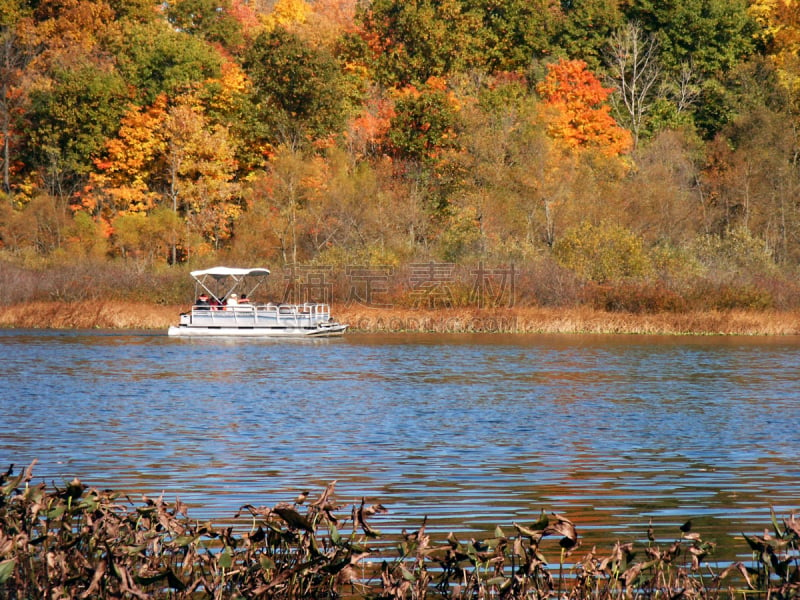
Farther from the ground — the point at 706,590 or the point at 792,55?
the point at 792,55

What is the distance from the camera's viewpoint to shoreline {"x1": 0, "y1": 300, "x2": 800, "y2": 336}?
2355 inches

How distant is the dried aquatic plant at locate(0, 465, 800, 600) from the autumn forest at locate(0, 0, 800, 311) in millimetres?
56461

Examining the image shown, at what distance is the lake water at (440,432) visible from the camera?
651 inches

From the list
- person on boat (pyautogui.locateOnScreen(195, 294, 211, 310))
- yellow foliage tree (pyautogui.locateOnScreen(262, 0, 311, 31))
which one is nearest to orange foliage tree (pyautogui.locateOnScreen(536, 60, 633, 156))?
yellow foliage tree (pyautogui.locateOnScreen(262, 0, 311, 31))

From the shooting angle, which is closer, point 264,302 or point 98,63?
point 264,302

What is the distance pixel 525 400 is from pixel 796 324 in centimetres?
3134

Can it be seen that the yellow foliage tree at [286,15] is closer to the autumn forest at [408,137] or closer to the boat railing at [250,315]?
the autumn forest at [408,137]

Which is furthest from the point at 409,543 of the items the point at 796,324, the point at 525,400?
the point at 796,324

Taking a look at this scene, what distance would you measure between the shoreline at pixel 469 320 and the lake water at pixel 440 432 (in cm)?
1096

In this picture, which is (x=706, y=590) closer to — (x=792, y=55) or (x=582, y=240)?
(x=582, y=240)

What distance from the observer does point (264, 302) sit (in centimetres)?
6869

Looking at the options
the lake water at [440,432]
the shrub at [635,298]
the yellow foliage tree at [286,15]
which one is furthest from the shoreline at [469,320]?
the yellow foliage tree at [286,15]

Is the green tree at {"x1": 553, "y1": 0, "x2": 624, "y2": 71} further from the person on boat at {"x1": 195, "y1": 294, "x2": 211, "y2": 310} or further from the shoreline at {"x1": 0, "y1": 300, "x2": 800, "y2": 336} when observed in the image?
the person on boat at {"x1": 195, "y1": 294, "x2": 211, "y2": 310}

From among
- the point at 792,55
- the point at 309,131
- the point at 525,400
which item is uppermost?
the point at 792,55
